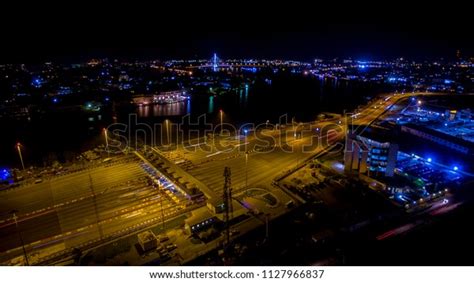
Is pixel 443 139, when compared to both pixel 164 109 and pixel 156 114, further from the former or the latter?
pixel 164 109

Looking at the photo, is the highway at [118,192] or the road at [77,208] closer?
the road at [77,208]

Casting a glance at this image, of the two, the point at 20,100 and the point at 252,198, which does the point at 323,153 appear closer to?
the point at 252,198

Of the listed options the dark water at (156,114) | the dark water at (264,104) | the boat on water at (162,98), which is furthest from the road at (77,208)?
the boat on water at (162,98)

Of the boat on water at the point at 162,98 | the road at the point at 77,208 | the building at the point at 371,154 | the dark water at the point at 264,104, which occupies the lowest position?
the dark water at the point at 264,104

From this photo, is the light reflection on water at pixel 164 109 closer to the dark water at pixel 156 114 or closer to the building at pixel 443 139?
the dark water at pixel 156 114

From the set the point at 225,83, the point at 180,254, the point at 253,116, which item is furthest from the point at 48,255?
the point at 225,83

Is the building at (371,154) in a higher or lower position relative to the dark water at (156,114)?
higher

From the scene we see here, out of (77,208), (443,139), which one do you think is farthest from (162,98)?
(443,139)

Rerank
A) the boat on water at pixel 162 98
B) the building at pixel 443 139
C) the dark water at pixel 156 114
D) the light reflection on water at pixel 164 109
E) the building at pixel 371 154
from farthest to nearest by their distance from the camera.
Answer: the boat on water at pixel 162 98, the light reflection on water at pixel 164 109, the dark water at pixel 156 114, the building at pixel 443 139, the building at pixel 371 154
